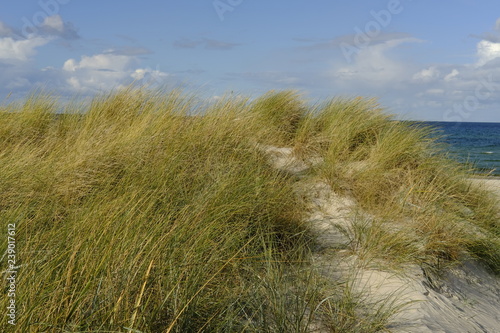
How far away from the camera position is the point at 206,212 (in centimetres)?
292

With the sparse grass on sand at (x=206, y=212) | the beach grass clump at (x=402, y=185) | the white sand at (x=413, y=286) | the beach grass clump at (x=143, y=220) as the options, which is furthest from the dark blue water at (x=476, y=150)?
the beach grass clump at (x=143, y=220)

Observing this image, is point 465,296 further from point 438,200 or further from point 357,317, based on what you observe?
point 357,317

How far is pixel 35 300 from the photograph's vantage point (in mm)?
1802

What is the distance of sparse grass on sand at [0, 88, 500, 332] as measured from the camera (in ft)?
6.26

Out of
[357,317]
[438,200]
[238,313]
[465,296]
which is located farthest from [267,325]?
[438,200]

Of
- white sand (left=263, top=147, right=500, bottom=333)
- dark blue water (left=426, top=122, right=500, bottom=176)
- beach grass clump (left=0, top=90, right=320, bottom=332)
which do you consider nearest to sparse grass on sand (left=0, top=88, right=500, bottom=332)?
beach grass clump (left=0, top=90, right=320, bottom=332)

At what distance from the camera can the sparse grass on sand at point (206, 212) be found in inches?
75.1

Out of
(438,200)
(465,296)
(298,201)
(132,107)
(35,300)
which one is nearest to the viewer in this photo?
(35,300)

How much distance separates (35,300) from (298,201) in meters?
2.58

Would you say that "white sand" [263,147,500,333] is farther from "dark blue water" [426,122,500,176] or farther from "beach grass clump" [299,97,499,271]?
"dark blue water" [426,122,500,176]

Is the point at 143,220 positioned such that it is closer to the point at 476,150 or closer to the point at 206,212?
the point at 206,212

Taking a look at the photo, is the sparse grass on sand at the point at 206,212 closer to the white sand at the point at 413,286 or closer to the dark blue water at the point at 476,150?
the white sand at the point at 413,286

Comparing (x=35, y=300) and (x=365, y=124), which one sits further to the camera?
(x=365, y=124)

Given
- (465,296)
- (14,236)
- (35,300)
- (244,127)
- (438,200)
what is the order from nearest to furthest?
1. (35,300)
2. (14,236)
3. (465,296)
4. (438,200)
5. (244,127)
